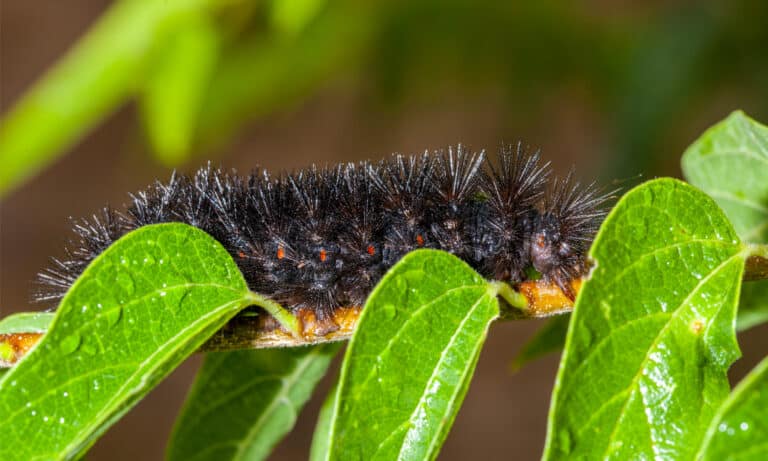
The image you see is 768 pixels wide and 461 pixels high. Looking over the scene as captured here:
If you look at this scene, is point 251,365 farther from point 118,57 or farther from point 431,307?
point 118,57

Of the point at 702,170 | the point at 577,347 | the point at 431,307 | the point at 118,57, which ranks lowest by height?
the point at 577,347

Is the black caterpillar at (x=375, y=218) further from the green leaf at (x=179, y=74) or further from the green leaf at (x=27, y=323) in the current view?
the green leaf at (x=179, y=74)

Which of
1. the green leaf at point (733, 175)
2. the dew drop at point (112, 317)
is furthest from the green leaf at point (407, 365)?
the green leaf at point (733, 175)

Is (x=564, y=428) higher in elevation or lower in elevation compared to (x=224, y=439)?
lower

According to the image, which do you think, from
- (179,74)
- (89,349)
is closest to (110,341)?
(89,349)

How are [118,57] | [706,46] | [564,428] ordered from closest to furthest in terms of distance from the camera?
[564,428]
[118,57]
[706,46]

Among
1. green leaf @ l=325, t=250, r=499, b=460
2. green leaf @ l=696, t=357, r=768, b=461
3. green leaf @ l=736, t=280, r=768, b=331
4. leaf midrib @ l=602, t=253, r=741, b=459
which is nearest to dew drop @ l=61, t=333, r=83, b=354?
green leaf @ l=325, t=250, r=499, b=460

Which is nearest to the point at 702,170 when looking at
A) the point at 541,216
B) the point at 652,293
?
the point at 541,216

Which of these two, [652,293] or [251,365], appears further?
[251,365]
